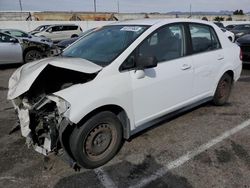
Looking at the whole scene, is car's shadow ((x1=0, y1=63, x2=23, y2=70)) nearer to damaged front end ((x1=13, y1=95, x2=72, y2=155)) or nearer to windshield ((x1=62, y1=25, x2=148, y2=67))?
windshield ((x1=62, y1=25, x2=148, y2=67))

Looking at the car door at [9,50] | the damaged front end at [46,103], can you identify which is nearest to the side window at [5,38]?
the car door at [9,50]

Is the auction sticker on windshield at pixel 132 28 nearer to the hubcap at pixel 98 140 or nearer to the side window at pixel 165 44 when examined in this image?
the side window at pixel 165 44

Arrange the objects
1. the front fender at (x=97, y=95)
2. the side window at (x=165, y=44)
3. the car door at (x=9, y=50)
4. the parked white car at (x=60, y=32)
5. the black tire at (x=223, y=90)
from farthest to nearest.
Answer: the parked white car at (x=60, y=32) < the car door at (x=9, y=50) < the black tire at (x=223, y=90) < the side window at (x=165, y=44) < the front fender at (x=97, y=95)

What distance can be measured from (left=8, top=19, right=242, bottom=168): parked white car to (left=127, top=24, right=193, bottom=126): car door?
0.01 meters

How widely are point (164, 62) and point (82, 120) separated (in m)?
1.51

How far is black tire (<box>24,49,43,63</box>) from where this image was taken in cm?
1143

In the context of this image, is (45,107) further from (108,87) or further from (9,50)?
(9,50)

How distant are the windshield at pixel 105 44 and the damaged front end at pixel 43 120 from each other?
779mm

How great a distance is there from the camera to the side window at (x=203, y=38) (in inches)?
184

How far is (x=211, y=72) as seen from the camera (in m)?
4.90

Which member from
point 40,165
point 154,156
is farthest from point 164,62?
point 40,165

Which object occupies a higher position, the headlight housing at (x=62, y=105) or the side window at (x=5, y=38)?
the headlight housing at (x=62, y=105)

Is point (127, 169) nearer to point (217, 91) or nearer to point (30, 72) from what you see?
point (30, 72)

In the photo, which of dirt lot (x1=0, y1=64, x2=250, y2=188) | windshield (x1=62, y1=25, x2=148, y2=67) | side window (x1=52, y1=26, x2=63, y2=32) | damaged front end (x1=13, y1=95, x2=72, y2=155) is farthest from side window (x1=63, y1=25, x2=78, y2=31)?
damaged front end (x1=13, y1=95, x2=72, y2=155)
